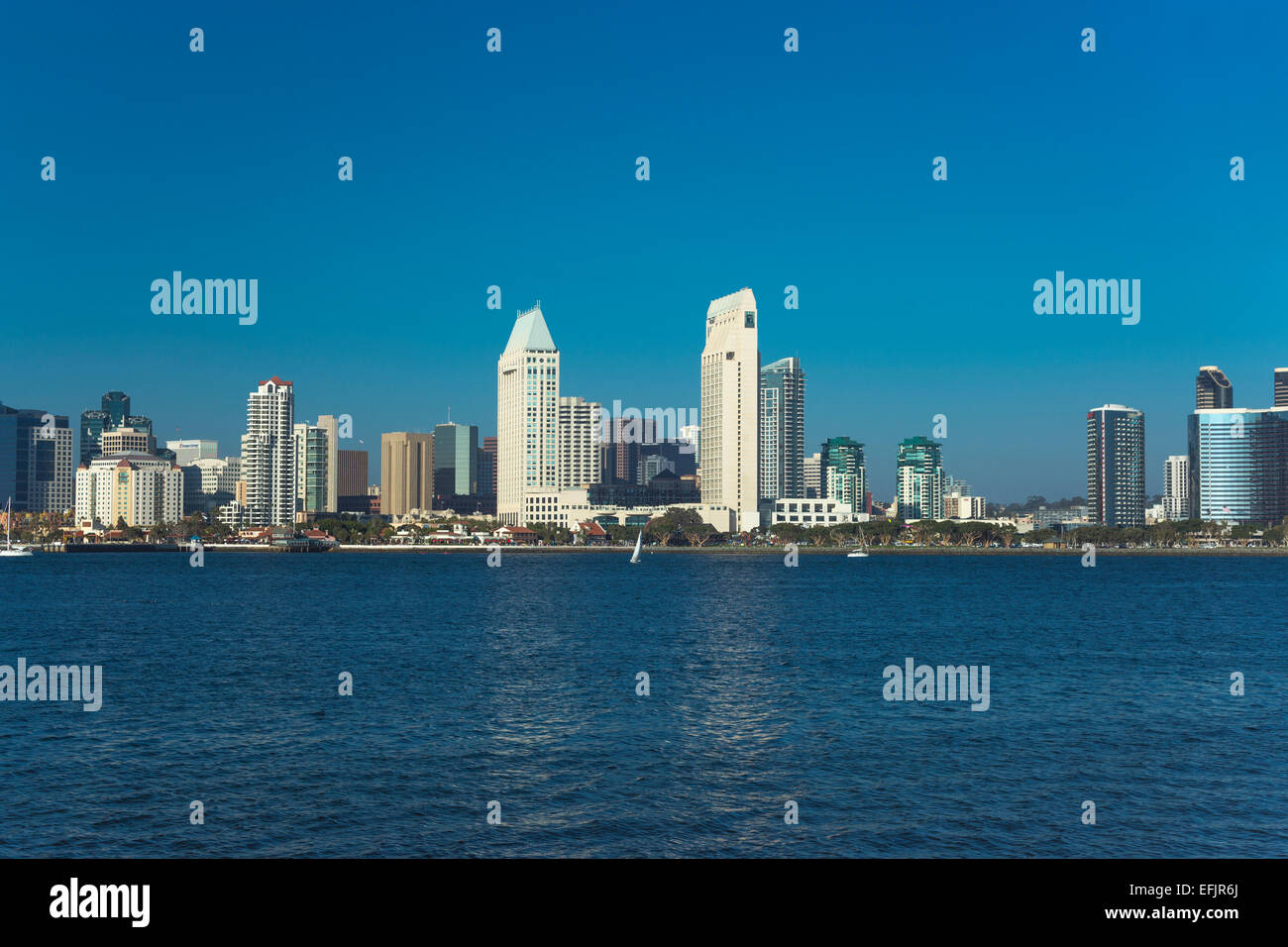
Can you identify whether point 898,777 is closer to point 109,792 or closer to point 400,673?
point 109,792

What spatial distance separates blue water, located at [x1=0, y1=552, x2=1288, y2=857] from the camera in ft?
83.0

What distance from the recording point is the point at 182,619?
273 ft

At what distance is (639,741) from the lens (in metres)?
35.8

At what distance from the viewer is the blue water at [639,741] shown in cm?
2531

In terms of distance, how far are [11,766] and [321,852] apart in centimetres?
1396

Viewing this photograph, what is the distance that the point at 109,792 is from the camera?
28.6 metres

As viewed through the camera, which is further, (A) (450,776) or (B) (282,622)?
(B) (282,622)

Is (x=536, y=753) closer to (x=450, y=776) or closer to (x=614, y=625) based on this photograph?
(x=450, y=776)
